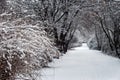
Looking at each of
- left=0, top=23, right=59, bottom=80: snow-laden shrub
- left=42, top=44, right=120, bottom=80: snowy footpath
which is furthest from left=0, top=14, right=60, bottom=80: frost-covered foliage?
left=42, top=44, right=120, bottom=80: snowy footpath

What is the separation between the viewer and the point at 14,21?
6.57 metres

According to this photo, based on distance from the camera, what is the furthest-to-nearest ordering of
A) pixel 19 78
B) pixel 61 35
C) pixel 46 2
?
pixel 61 35
pixel 46 2
pixel 19 78

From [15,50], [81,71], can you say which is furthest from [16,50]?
[81,71]

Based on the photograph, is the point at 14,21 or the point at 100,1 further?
the point at 100,1

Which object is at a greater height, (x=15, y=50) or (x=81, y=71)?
(x=15, y=50)

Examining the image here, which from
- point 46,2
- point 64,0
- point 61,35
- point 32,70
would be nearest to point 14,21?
point 32,70

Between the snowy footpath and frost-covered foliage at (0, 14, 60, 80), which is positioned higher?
frost-covered foliage at (0, 14, 60, 80)

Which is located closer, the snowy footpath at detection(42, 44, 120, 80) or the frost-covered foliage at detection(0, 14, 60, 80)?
the frost-covered foliage at detection(0, 14, 60, 80)

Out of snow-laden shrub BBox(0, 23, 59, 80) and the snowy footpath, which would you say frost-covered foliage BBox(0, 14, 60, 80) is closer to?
snow-laden shrub BBox(0, 23, 59, 80)

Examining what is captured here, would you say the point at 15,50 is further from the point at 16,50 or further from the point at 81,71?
the point at 81,71

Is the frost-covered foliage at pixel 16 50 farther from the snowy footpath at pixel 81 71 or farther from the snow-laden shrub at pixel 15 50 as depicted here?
the snowy footpath at pixel 81 71

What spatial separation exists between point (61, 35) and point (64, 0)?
498 centimetres

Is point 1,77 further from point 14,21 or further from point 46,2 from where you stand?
point 46,2

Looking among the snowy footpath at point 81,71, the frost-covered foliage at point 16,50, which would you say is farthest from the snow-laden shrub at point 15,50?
the snowy footpath at point 81,71
